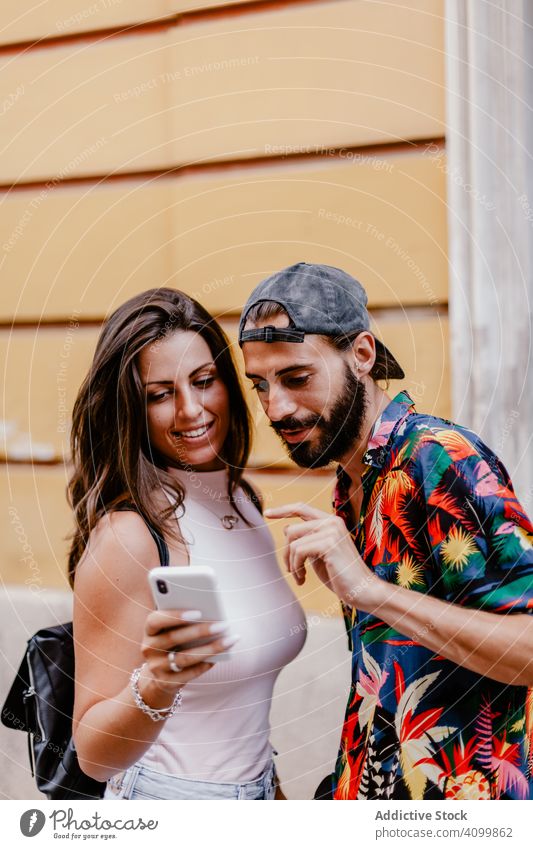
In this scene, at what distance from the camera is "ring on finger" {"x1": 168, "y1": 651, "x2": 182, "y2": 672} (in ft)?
3.49

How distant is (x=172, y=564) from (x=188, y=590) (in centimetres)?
10

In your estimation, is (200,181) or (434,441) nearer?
(434,441)

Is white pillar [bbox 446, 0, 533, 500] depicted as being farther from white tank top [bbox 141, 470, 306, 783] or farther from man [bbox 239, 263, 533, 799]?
white tank top [bbox 141, 470, 306, 783]

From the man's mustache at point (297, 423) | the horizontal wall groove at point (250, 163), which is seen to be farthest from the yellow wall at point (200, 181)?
the man's mustache at point (297, 423)

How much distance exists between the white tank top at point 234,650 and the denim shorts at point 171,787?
0.01 metres

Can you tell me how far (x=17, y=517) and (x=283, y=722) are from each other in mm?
581

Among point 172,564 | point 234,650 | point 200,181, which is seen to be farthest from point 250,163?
point 234,650

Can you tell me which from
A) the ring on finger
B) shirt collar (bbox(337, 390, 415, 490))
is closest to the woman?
the ring on finger

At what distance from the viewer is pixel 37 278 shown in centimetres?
141

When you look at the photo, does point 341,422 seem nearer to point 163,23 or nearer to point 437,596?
point 437,596

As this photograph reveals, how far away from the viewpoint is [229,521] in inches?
47.7
